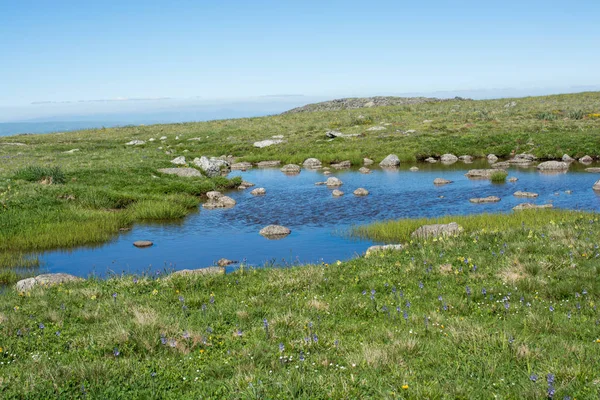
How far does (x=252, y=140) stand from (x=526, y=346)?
6633 centimetres

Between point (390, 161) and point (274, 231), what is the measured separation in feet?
89.5

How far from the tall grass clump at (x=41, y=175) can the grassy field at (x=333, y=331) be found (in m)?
21.6

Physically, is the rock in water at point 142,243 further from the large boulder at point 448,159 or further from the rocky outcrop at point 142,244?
the large boulder at point 448,159

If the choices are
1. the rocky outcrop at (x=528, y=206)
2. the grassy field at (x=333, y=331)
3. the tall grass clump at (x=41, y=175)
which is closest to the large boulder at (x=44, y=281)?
the grassy field at (x=333, y=331)

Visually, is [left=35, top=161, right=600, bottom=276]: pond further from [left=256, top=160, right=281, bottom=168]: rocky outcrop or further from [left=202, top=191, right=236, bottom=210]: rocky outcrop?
[left=256, top=160, right=281, bottom=168]: rocky outcrop

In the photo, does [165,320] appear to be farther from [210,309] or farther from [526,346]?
[526,346]

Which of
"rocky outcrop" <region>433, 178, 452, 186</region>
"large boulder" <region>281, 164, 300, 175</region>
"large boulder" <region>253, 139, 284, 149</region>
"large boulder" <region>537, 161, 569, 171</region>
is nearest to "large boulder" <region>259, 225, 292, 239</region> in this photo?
"rocky outcrop" <region>433, 178, 452, 186</region>

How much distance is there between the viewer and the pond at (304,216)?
20188 mm

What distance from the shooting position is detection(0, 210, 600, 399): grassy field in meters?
6.74

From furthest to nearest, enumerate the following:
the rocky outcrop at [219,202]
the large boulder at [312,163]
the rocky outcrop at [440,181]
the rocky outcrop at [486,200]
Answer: the large boulder at [312,163]
the rocky outcrop at [440,181]
the rocky outcrop at [219,202]
the rocky outcrop at [486,200]

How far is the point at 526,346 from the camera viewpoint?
7.51m

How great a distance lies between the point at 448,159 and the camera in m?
49.9

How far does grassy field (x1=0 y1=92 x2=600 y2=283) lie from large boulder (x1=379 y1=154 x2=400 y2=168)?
2049mm

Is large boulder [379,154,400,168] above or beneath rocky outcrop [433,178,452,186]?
above
